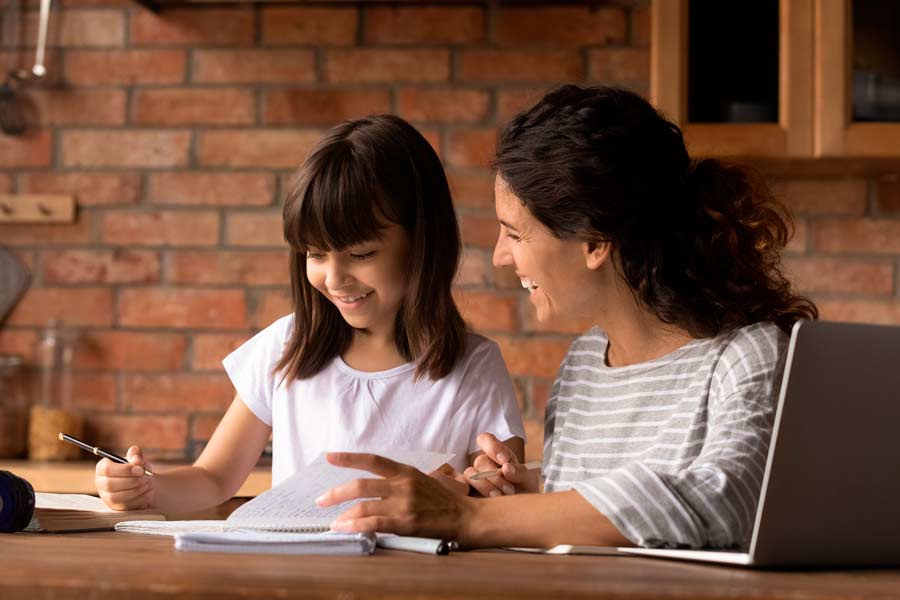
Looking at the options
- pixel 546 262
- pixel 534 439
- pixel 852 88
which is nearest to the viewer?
pixel 546 262

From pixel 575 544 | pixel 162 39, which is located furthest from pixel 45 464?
pixel 575 544

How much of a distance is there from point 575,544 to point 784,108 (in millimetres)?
1644

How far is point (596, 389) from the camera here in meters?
1.50

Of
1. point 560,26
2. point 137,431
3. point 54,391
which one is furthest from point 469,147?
point 54,391

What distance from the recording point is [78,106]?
277 cm

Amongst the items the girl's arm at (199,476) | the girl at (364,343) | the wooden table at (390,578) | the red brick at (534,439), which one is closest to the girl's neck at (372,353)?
the girl at (364,343)

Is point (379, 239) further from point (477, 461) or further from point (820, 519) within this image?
point (820, 519)

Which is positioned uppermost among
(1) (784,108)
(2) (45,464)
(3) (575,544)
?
(1) (784,108)

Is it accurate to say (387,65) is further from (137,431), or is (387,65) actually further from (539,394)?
(137,431)

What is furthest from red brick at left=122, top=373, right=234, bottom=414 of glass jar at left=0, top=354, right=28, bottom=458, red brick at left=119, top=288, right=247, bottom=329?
glass jar at left=0, top=354, right=28, bottom=458

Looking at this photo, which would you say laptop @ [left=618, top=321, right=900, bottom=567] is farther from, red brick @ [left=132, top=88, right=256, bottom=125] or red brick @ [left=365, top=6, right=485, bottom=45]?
red brick @ [left=132, top=88, right=256, bottom=125]

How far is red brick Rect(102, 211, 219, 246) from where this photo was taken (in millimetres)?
2725

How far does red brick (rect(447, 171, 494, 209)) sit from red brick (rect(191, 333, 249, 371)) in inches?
23.8

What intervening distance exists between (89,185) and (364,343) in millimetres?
1339
